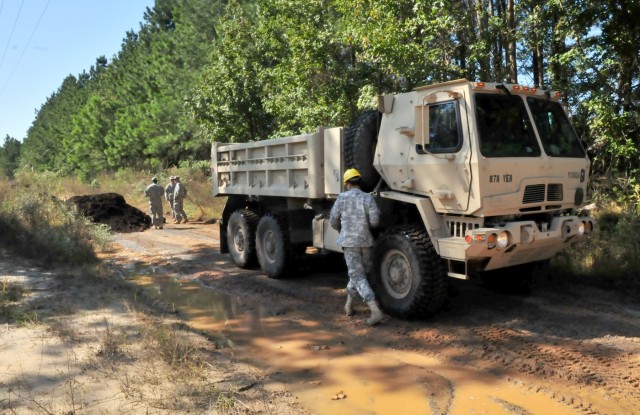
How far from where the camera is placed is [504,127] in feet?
19.3

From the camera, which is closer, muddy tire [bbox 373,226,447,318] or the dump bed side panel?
muddy tire [bbox 373,226,447,318]

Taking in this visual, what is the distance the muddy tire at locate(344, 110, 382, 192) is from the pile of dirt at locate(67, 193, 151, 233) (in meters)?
11.6

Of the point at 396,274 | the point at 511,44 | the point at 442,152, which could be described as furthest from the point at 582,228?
the point at 511,44

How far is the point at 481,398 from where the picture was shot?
4211 millimetres

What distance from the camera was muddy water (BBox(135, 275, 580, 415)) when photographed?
13.5 feet

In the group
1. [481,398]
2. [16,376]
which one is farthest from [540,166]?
[16,376]

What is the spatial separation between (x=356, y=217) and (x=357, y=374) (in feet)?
6.51

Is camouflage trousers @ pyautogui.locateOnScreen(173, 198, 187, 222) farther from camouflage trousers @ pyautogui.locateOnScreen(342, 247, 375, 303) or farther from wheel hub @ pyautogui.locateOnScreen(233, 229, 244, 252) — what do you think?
camouflage trousers @ pyautogui.locateOnScreen(342, 247, 375, 303)

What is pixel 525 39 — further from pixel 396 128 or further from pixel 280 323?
pixel 280 323

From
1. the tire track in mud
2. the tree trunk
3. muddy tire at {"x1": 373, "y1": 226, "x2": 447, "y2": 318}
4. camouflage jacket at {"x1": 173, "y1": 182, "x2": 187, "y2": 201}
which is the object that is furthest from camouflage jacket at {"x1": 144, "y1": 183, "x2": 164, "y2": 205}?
the tire track in mud

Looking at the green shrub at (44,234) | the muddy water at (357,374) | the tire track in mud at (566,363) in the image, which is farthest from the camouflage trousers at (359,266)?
the green shrub at (44,234)

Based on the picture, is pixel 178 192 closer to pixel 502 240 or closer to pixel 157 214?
pixel 157 214

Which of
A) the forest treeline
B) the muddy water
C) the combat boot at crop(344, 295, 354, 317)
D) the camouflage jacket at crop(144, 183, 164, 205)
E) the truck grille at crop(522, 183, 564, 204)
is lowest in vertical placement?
the muddy water

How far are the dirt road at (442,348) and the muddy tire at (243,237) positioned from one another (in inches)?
43.7
